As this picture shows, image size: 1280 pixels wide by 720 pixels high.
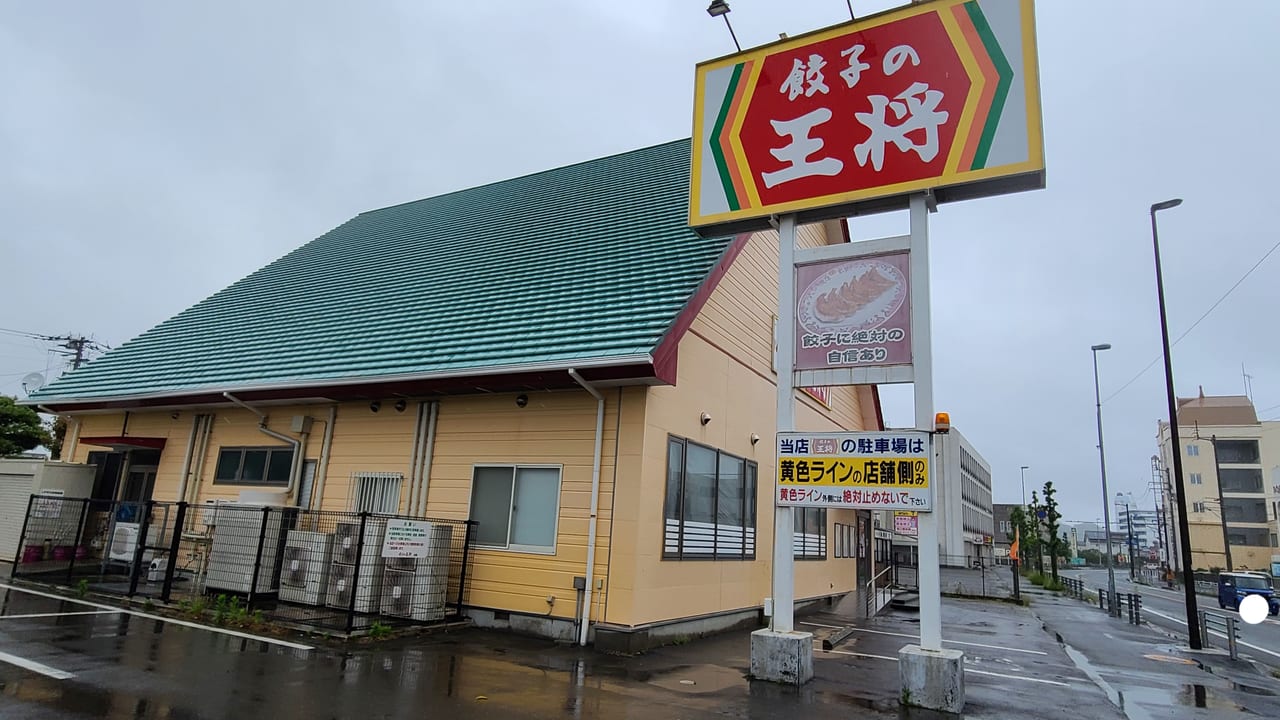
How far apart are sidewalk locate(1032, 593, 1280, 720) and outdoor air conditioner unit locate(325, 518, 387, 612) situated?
30.4ft

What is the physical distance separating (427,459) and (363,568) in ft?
6.54

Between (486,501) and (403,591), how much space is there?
1.67 metres

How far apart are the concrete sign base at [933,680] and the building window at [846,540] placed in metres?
11.9

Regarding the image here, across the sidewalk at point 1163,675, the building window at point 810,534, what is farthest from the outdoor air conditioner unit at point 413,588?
the sidewalk at point 1163,675

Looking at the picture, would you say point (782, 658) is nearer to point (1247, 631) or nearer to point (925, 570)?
point (925, 570)

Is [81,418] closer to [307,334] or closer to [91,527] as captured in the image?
[91,527]

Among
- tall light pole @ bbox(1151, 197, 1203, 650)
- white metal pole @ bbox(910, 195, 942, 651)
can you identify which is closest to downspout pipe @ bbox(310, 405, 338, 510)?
white metal pole @ bbox(910, 195, 942, 651)

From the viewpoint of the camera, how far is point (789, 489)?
7.98 metres

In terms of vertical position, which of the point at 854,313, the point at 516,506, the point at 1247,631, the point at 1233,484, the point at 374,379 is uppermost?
the point at 1233,484

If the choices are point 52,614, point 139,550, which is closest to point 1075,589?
point 139,550

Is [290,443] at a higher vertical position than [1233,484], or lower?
lower

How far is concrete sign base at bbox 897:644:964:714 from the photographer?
270 inches

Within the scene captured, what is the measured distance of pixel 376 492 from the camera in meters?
11.7

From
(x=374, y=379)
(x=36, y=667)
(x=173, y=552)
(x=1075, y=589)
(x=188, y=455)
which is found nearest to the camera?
(x=36, y=667)
